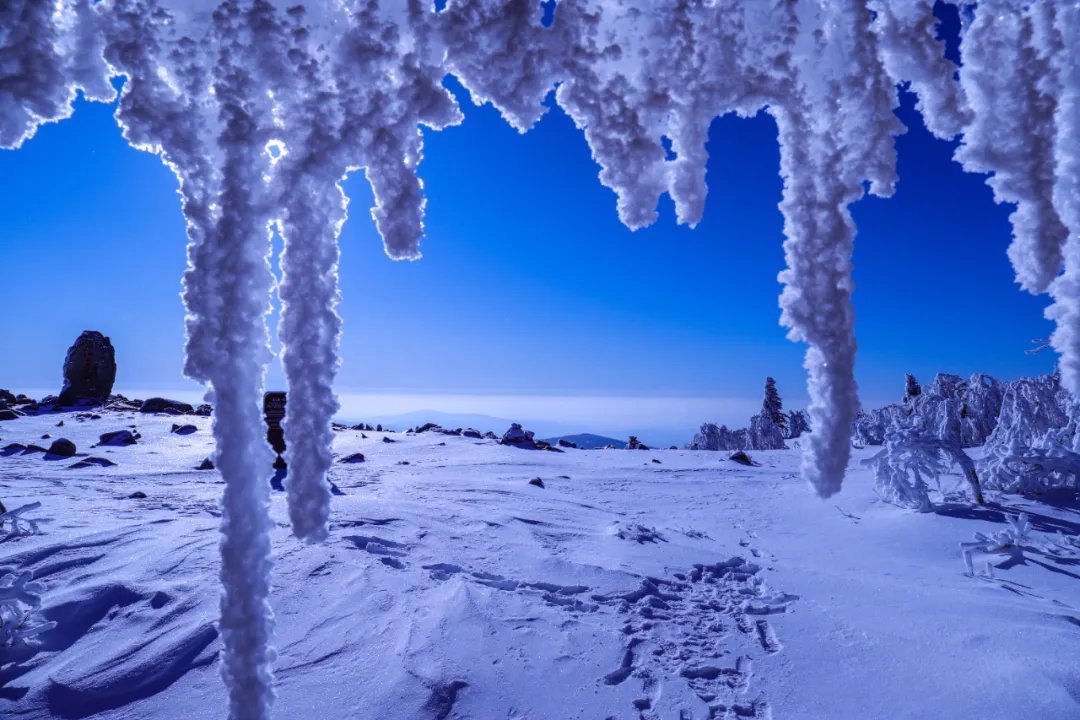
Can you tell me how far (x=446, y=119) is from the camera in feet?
5.52

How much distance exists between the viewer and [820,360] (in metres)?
1.64

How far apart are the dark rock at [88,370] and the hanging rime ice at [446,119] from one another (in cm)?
2789

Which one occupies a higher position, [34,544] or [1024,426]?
[1024,426]

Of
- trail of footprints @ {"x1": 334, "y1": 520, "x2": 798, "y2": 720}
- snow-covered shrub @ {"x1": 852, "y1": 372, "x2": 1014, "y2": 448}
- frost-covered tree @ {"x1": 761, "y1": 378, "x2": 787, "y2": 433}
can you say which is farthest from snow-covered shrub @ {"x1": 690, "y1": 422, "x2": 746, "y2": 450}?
trail of footprints @ {"x1": 334, "y1": 520, "x2": 798, "y2": 720}

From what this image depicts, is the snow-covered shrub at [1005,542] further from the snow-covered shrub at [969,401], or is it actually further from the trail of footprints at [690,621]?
the snow-covered shrub at [969,401]

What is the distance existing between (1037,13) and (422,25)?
211 cm

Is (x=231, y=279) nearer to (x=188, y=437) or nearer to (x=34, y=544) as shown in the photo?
(x=34, y=544)

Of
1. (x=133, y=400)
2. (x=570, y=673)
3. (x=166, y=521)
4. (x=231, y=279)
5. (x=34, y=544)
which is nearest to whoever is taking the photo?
(x=231, y=279)

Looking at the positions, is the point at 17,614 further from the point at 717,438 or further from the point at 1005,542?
the point at 717,438

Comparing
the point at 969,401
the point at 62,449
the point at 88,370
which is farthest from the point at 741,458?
the point at 88,370

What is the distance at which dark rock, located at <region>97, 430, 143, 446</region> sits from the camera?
1266 centimetres

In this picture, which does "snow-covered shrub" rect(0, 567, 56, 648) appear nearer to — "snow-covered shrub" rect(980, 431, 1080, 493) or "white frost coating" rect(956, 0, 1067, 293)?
"white frost coating" rect(956, 0, 1067, 293)

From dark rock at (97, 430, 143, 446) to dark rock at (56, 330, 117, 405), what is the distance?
12.1 m

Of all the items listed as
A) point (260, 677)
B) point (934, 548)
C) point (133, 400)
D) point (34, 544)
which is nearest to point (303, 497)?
point (260, 677)
